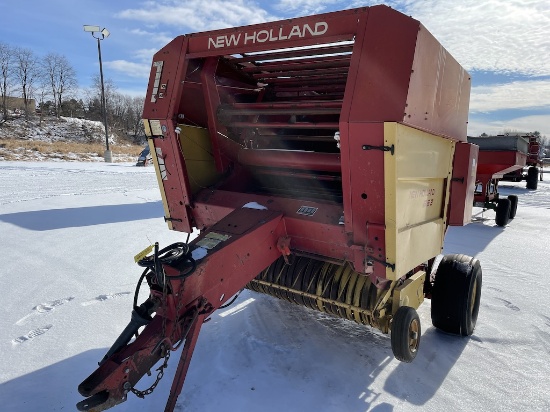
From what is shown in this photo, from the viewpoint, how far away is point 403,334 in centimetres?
262

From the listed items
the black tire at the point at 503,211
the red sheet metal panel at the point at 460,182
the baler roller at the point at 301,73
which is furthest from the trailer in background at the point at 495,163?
the baler roller at the point at 301,73

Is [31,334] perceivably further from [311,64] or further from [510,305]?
[510,305]

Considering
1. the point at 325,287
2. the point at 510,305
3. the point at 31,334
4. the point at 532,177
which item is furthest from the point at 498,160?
the point at 532,177

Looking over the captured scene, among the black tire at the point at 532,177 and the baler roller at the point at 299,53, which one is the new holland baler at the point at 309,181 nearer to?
the baler roller at the point at 299,53

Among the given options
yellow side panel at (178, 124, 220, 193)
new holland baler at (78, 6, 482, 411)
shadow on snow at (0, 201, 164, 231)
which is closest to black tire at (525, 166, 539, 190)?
shadow on snow at (0, 201, 164, 231)

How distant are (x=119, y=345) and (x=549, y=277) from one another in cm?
526

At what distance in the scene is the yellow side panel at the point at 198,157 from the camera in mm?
3199

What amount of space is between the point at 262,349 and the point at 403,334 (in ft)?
3.38

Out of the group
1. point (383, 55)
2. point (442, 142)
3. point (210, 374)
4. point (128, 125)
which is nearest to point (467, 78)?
point (442, 142)

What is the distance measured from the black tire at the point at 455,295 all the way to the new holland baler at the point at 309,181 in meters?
0.01

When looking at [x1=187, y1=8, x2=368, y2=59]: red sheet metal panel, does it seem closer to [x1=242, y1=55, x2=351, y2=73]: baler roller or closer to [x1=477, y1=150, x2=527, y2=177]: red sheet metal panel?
[x1=242, y1=55, x2=351, y2=73]: baler roller

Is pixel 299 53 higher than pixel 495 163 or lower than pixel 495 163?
higher

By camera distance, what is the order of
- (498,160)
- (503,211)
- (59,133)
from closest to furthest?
1. (498,160)
2. (503,211)
3. (59,133)

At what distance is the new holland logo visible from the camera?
2.42 meters
